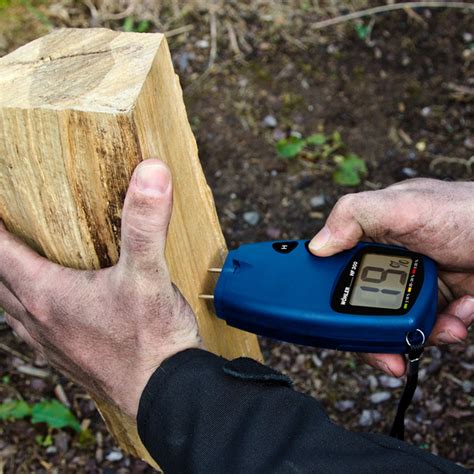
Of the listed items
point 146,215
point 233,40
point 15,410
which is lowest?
point 15,410

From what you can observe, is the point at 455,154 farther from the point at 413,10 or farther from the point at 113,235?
the point at 113,235

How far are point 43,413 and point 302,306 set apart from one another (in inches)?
50.6

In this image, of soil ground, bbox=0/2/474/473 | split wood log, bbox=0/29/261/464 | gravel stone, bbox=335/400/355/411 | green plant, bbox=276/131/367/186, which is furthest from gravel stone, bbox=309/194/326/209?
split wood log, bbox=0/29/261/464

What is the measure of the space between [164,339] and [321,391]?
134 centimetres

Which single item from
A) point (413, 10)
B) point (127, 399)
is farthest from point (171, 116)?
point (413, 10)

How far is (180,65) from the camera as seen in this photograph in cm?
335

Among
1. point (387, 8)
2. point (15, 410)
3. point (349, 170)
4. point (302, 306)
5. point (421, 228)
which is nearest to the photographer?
point (302, 306)

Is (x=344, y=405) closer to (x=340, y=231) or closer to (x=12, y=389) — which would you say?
(x=340, y=231)

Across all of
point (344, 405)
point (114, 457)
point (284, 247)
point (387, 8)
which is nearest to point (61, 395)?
point (114, 457)

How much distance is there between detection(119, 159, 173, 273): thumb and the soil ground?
1.42 meters

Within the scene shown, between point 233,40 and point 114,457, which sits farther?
point 233,40

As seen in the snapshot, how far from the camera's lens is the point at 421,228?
1.70 m

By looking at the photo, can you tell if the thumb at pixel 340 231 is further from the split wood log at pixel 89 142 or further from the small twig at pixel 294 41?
the small twig at pixel 294 41

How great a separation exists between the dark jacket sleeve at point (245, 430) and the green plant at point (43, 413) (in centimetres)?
112
